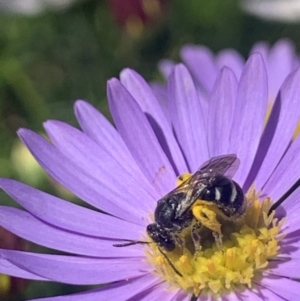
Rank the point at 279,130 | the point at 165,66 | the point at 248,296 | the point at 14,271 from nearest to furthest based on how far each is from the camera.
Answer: the point at 14,271 → the point at 248,296 → the point at 279,130 → the point at 165,66

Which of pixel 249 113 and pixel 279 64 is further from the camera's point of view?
pixel 279 64

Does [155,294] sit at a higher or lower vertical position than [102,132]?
lower

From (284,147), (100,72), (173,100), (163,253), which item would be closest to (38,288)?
(163,253)

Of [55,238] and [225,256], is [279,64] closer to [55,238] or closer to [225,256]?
[225,256]

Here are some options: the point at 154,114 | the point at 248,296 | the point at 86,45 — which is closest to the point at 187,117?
the point at 154,114

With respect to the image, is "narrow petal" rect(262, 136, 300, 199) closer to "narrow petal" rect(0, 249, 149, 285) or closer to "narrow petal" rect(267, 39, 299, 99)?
"narrow petal" rect(0, 249, 149, 285)

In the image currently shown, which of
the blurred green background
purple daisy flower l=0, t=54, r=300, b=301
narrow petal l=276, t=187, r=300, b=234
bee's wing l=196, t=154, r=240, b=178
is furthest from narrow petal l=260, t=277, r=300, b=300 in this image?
the blurred green background

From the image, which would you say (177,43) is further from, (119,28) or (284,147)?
(284,147)

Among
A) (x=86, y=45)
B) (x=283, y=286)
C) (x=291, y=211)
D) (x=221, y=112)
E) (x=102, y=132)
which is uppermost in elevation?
(x=86, y=45)
